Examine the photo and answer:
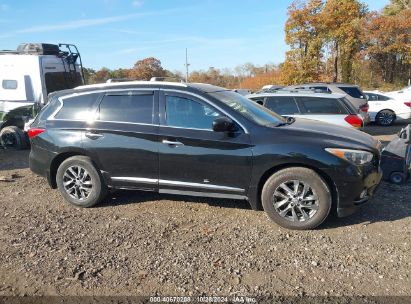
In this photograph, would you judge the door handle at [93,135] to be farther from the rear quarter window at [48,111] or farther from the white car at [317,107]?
the white car at [317,107]

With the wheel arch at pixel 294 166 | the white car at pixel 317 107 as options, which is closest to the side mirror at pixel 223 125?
the wheel arch at pixel 294 166

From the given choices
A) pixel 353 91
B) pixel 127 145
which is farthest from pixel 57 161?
pixel 353 91

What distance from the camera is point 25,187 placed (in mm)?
6742

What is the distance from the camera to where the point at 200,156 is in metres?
4.91

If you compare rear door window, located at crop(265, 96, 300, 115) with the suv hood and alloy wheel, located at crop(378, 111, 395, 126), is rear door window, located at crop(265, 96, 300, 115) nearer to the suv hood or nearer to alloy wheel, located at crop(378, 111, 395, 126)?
the suv hood

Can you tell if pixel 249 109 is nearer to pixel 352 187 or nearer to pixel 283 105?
pixel 352 187

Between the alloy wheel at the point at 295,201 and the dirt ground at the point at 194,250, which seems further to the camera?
the alloy wheel at the point at 295,201

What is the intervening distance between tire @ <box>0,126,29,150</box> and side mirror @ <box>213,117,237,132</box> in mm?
7608

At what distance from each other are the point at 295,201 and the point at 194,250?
4.41ft

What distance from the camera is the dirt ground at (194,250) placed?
140 inches

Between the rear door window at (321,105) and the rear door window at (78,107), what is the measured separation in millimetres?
5176

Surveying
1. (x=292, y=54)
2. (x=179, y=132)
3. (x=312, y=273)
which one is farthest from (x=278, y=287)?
(x=292, y=54)

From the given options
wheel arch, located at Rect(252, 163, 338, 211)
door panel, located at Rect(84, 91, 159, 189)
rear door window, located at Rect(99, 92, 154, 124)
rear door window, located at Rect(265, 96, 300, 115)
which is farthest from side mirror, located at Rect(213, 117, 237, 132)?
rear door window, located at Rect(265, 96, 300, 115)

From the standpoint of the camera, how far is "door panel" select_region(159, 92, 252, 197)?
4.79 metres
